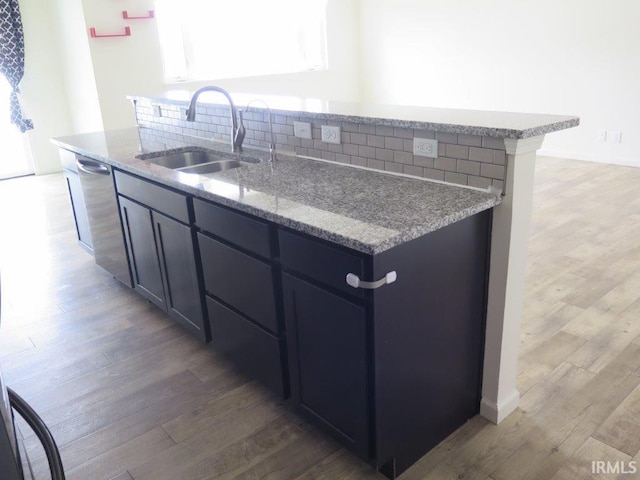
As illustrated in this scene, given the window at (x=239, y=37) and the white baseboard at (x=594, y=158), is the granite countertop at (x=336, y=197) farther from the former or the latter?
the white baseboard at (x=594, y=158)

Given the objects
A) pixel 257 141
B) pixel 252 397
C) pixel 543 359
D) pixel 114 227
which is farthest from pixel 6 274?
pixel 543 359

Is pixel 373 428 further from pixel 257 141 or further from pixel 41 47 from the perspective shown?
pixel 41 47

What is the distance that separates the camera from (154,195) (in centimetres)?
256

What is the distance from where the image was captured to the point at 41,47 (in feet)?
21.0

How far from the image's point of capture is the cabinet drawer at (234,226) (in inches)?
75.1

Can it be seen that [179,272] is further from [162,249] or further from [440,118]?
[440,118]

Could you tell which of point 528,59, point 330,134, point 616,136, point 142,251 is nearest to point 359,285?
point 330,134

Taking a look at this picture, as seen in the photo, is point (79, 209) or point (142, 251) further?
point (79, 209)

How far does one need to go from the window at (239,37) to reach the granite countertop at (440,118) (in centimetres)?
471

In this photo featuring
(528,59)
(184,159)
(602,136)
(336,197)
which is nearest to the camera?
(336,197)

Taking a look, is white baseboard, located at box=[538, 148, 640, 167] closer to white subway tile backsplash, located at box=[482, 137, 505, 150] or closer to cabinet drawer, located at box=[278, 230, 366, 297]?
white subway tile backsplash, located at box=[482, 137, 505, 150]

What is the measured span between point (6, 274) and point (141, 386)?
2.01m

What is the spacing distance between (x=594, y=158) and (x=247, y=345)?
5.40 m

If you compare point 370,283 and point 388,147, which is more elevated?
point 388,147
